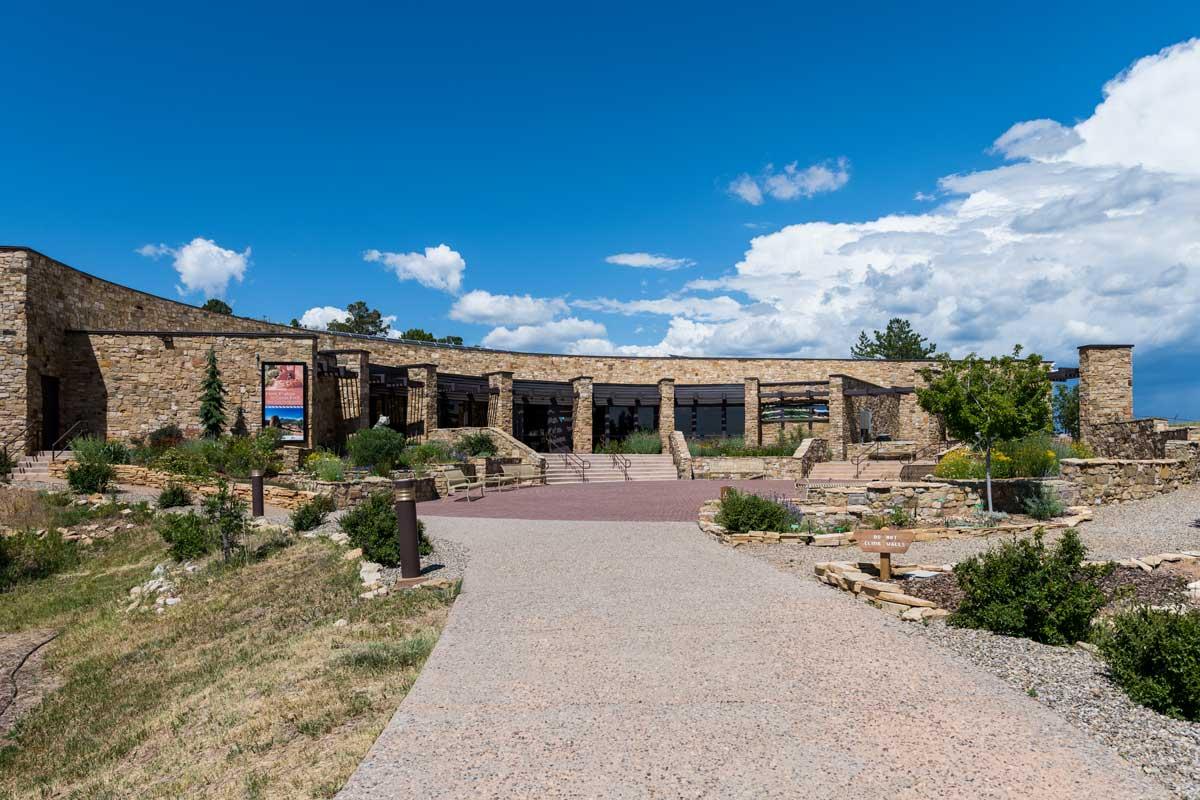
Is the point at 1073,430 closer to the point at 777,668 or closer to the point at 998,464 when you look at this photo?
the point at 998,464

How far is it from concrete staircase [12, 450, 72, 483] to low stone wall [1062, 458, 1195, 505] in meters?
→ 26.0

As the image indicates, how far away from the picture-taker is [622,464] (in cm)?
2658

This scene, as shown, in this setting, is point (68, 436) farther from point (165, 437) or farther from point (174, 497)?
point (174, 497)

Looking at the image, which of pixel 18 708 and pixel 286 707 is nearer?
pixel 286 707

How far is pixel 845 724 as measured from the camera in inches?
171

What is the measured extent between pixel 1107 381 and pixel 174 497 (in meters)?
28.1

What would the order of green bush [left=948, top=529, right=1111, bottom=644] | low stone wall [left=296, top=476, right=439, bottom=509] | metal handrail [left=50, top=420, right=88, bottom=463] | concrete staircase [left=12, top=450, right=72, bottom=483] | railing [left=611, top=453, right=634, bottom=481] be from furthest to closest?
railing [left=611, top=453, right=634, bottom=481]
metal handrail [left=50, top=420, right=88, bottom=463]
concrete staircase [left=12, top=450, right=72, bottom=483]
low stone wall [left=296, top=476, right=439, bottom=509]
green bush [left=948, top=529, right=1111, bottom=644]

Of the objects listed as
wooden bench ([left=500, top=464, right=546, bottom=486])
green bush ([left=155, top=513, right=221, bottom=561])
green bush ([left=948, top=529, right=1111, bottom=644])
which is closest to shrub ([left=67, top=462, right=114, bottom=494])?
green bush ([left=155, top=513, right=221, bottom=561])

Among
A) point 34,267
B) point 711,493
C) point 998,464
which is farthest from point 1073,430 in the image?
point 34,267

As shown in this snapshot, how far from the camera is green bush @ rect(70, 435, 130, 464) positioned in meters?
19.0

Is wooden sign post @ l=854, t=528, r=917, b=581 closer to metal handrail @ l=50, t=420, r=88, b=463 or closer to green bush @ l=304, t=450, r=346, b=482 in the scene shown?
green bush @ l=304, t=450, r=346, b=482

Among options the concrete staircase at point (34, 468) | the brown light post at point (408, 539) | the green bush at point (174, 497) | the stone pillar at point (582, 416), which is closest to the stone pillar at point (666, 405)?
the stone pillar at point (582, 416)

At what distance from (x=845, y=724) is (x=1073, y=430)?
38248mm

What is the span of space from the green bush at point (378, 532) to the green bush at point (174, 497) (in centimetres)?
787
